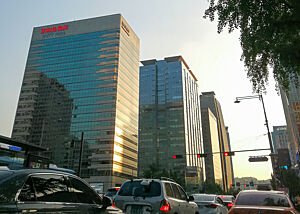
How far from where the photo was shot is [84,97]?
10975 cm

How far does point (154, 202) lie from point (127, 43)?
122068 mm

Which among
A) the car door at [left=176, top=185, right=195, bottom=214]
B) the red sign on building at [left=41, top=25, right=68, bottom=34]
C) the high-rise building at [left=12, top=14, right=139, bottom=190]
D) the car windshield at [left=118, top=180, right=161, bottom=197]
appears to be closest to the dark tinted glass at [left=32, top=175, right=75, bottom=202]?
the car windshield at [left=118, top=180, right=161, bottom=197]

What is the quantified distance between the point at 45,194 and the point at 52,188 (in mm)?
193

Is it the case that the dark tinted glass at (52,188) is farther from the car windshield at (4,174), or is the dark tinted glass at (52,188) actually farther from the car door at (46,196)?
the car windshield at (4,174)

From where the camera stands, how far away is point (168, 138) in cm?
14712

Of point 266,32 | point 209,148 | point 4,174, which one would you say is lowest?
point 4,174

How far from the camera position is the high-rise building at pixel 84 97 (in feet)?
343

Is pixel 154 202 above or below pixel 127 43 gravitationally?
below

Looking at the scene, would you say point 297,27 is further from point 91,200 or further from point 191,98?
point 191,98

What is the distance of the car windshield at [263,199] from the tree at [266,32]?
444cm

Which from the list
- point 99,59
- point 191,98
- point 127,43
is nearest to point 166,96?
point 191,98

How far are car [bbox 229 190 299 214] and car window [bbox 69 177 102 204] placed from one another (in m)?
3.40

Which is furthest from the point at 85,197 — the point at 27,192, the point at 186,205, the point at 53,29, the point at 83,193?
the point at 53,29

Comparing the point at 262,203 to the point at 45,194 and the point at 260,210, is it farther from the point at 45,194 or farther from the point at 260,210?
the point at 45,194
